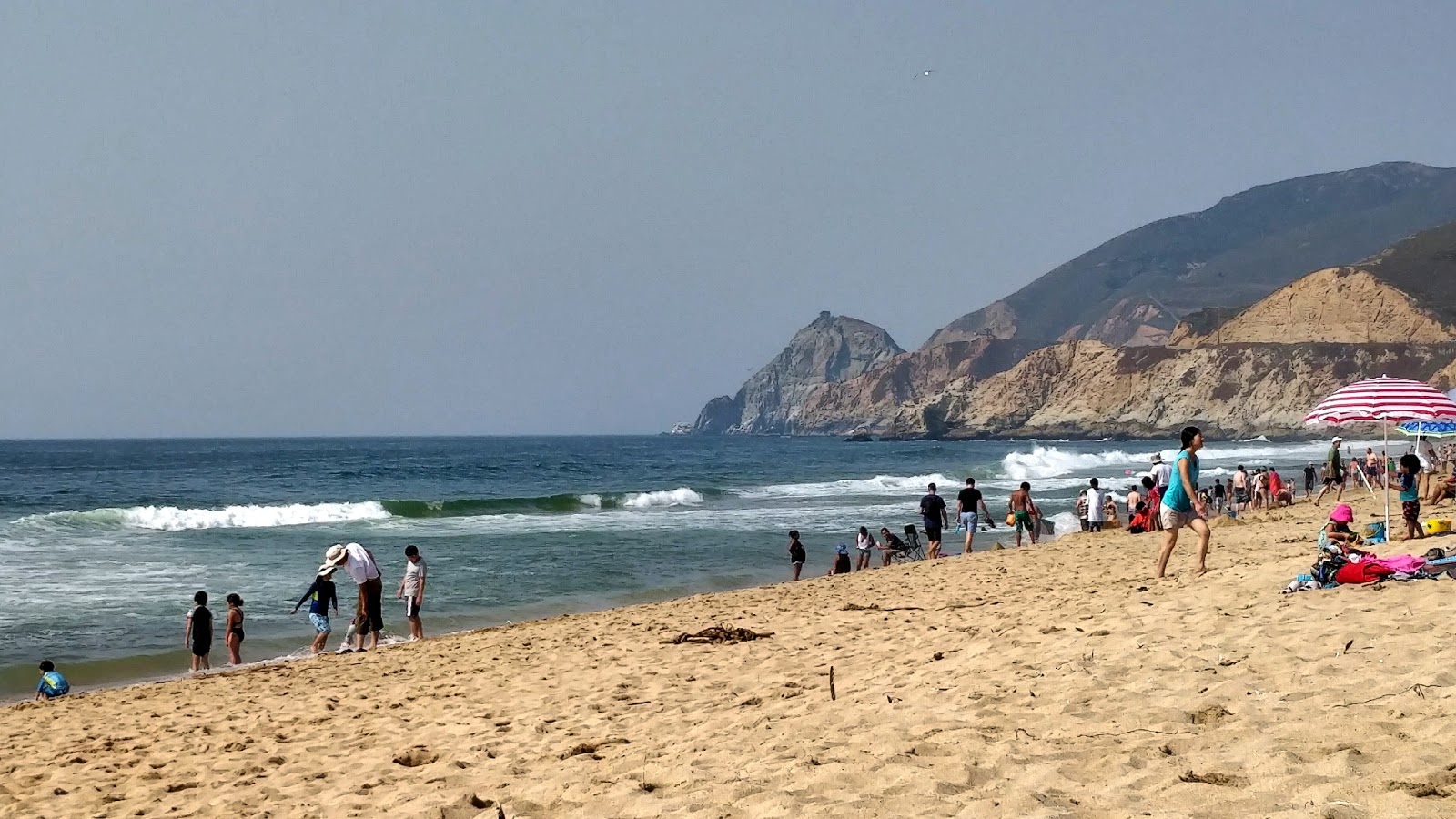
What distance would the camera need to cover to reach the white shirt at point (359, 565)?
12547 millimetres

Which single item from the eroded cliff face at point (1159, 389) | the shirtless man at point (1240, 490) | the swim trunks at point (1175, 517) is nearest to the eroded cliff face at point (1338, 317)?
the eroded cliff face at point (1159, 389)

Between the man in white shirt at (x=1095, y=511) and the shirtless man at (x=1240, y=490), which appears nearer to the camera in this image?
the man in white shirt at (x=1095, y=511)

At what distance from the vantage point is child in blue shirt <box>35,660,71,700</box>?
11.0m

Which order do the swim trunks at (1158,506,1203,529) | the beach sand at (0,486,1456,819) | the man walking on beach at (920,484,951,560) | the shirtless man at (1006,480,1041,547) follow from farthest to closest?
the shirtless man at (1006,480,1041,547), the man walking on beach at (920,484,951,560), the swim trunks at (1158,506,1203,529), the beach sand at (0,486,1456,819)

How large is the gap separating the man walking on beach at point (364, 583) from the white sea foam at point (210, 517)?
874 inches

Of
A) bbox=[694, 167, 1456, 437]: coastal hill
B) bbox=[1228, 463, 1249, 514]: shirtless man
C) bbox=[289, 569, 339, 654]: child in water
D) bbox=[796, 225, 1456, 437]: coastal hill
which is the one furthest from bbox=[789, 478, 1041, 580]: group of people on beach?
bbox=[796, 225, 1456, 437]: coastal hill

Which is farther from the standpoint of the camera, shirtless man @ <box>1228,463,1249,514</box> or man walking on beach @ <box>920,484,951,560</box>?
shirtless man @ <box>1228,463,1249,514</box>

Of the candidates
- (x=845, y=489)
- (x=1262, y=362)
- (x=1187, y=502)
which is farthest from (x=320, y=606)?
(x=1262, y=362)

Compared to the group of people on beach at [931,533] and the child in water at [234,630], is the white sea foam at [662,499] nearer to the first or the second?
the group of people on beach at [931,533]

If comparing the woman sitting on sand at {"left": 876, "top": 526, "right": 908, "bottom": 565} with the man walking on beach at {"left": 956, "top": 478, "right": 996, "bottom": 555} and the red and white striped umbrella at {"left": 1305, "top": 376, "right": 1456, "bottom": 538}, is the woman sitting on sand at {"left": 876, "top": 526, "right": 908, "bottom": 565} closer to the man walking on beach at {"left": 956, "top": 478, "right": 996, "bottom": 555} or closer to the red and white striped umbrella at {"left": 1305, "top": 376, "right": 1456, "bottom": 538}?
the man walking on beach at {"left": 956, "top": 478, "right": 996, "bottom": 555}

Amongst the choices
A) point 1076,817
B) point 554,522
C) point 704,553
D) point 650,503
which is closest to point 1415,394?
point 1076,817

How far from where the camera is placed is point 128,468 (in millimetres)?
74562

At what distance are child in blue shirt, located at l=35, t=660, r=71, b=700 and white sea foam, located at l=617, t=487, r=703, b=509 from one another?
29.7 meters

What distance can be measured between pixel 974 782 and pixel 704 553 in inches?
766
